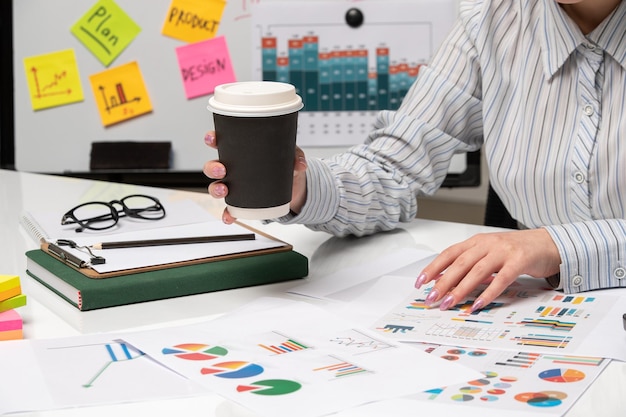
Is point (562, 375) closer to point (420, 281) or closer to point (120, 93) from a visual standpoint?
point (420, 281)

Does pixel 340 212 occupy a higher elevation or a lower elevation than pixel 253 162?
lower

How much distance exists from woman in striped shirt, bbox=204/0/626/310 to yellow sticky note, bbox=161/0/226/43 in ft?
2.45

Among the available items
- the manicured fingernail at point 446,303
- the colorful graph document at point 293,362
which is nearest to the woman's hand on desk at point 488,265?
the manicured fingernail at point 446,303

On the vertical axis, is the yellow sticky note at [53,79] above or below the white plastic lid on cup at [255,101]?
below

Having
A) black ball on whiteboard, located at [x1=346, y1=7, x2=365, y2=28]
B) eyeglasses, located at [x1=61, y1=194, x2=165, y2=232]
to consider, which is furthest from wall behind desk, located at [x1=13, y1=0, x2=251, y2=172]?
→ eyeglasses, located at [x1=61, y1=194, x2=165, y2=232]

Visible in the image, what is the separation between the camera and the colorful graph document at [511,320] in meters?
0.80

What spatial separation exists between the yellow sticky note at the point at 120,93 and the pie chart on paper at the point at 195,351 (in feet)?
4.18

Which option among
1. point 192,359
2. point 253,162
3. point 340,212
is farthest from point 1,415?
point 340,212

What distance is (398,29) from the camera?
1.93 metres

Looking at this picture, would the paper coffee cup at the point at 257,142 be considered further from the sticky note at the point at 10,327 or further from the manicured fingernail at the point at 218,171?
the sticky note at the point at 10,327

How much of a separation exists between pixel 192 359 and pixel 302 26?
1289mm

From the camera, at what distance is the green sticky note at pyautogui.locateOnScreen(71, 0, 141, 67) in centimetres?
196

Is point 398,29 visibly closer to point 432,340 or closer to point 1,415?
point 432,340

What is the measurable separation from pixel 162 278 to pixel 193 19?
113 centimetres
